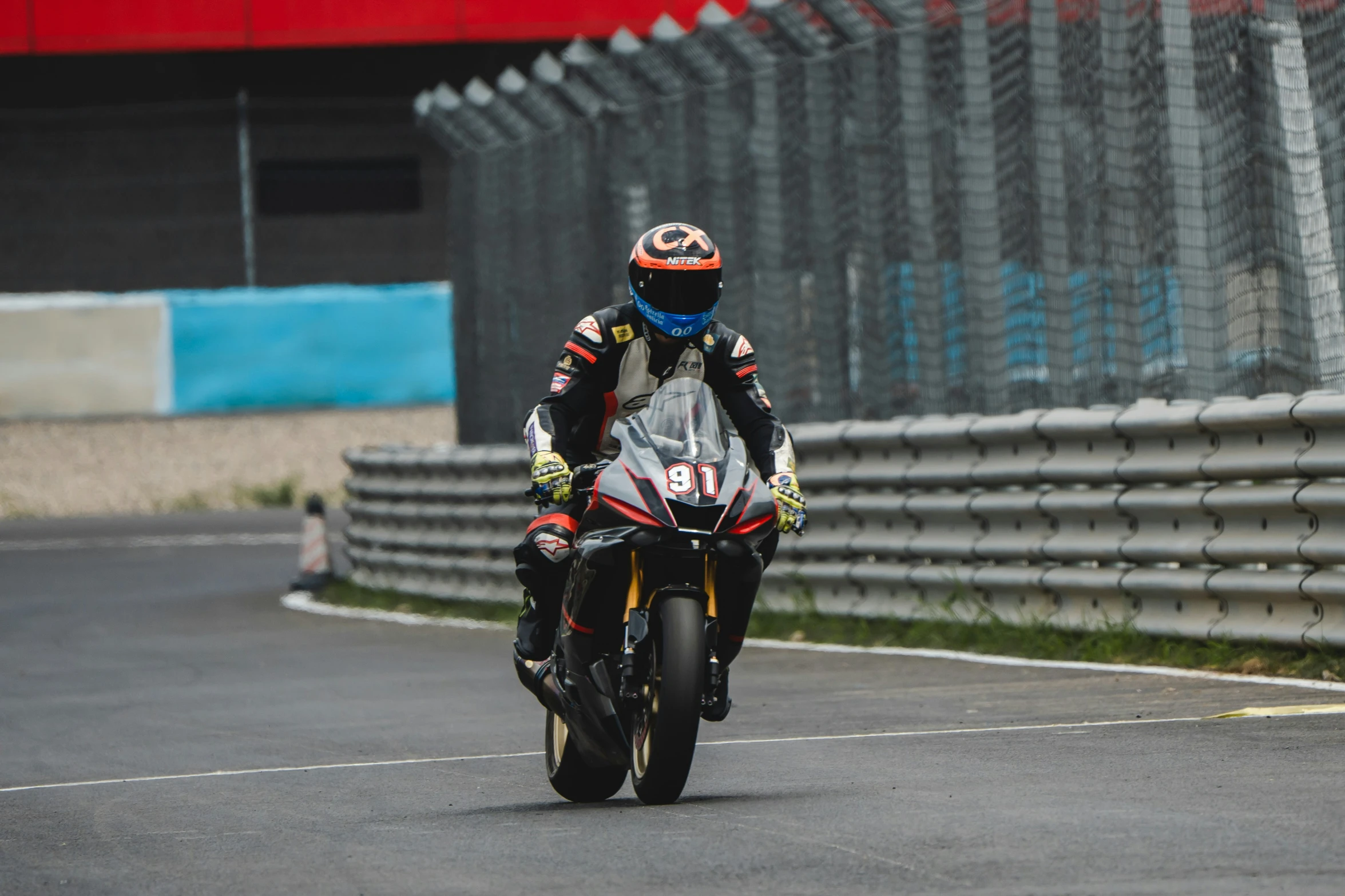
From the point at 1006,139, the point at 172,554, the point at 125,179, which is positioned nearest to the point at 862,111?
the point at 1006,139

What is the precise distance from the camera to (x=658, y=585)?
6539 mm

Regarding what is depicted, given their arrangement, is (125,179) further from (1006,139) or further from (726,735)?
(726,735)

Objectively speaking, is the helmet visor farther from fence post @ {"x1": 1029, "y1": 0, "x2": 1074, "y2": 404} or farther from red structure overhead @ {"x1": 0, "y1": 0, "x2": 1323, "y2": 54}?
red structure overhead @ {"x1": 0, "y1": 0, "x2": 1323, "y2": 54}

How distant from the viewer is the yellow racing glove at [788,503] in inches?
271

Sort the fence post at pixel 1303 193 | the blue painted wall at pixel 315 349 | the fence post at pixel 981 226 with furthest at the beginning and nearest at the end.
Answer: the blue painted wall at pixel 315 349
the fence post at pixel 981 226
the fence post at pixel 1303 193

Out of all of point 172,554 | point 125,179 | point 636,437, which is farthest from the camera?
point 125,179

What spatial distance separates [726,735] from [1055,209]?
396 centimetres

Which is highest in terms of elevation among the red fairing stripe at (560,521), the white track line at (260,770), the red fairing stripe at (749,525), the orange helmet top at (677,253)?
the orange helmet top at (677,253)

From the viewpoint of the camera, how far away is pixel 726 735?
28.7 feet

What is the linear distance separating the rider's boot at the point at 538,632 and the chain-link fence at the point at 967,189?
402 centimetres

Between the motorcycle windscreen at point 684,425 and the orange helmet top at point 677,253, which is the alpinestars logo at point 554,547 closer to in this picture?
the motorcycle windscreen at point 684,425

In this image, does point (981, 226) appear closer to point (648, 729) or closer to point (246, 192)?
point (648, 729)

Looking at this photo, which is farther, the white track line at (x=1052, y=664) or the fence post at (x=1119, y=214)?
the fence post at (x=1119, y=214)

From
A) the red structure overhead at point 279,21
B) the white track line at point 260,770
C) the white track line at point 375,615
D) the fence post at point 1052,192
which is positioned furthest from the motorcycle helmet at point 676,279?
the red structure overhead at point 279,21
